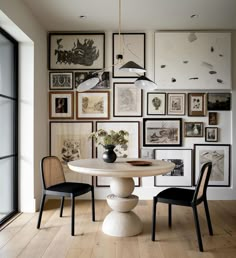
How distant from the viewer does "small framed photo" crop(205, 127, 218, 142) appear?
415 centimetres

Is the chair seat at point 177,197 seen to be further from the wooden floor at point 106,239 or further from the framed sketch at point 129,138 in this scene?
the framed sketch at point 129,138

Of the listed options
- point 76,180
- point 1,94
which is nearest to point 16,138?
point 1,94

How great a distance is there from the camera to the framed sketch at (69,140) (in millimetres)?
4195

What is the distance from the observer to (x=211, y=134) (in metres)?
4.15

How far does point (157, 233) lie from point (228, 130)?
2141mm

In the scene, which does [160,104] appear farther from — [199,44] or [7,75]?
[7,75]

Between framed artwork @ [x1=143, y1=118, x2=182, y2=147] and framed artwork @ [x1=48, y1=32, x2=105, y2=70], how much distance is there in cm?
120

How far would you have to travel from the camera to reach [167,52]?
13.6 ft

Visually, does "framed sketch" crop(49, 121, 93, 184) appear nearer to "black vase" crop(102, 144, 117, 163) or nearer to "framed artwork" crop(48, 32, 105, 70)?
"framed artwork" crop(48, 32, 105, 70)

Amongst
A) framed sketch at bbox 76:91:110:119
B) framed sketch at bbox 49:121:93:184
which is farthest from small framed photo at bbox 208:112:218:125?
framed sketch at bbox 49:121:93:184

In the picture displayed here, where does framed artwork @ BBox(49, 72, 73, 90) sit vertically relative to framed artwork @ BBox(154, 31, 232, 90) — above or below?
below

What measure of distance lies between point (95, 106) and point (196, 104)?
1577mm

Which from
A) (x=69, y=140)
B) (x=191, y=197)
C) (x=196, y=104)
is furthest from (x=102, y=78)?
(x=191, y=197)

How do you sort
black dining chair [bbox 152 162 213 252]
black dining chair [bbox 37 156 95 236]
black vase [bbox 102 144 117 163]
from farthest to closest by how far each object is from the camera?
black vase [bbox 102 144 117 163], black dining chair [bbox 37 156 95 236], black dining chair [bbox 152 162 213 252]
